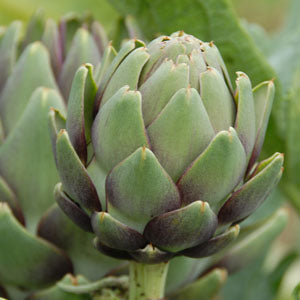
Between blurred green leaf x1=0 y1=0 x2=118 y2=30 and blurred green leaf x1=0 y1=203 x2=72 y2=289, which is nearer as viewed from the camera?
blurred green leaf x1=0 y1=203 x2=72 y2=289

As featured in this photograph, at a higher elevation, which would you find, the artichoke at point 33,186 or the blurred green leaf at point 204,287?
→ the artichoke at point 33,186

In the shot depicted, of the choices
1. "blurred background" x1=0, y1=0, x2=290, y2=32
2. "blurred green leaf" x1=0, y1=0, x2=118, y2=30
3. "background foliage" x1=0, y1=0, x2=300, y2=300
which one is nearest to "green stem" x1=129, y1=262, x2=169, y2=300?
"background foliage" x1=0, y1=0, x2=300, y2=300

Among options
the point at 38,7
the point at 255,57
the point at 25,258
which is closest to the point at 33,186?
the point at 25,258

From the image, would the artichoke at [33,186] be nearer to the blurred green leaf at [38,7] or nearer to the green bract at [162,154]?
the green bract at [162,154]

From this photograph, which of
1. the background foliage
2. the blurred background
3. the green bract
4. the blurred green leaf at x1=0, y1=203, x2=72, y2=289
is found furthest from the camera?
the blurred background

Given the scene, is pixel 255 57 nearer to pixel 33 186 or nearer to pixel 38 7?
A: pixel 33 186

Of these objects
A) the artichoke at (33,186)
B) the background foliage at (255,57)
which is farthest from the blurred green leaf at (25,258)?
the background foliage at (255,57)

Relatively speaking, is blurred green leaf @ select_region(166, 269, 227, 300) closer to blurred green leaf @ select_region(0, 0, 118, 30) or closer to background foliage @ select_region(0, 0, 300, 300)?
background foliage @ select_region(0, 0, 300, 300)
